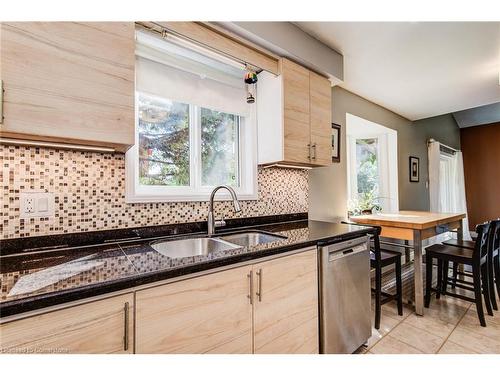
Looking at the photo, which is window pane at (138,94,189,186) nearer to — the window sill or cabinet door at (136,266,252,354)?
the window sill

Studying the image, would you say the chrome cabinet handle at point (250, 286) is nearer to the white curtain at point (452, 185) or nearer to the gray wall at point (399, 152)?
the gray wall at point (399, 152)

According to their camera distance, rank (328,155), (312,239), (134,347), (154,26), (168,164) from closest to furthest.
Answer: (134,347) → (154,26) → (312,239) → (168,164) → (328,155)

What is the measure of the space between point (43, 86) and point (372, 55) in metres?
2.39

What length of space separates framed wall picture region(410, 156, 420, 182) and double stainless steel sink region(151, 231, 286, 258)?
3.58 m

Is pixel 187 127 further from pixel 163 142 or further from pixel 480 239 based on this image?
pixel 480 239

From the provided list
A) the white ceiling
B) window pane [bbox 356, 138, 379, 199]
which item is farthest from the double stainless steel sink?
window pane [bbox 356, 138, 379, 199]

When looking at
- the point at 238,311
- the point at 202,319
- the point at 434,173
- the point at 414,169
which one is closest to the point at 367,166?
the point at 414,169

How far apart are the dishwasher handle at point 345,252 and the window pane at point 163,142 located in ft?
3.66

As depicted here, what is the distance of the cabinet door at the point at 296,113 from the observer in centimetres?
191

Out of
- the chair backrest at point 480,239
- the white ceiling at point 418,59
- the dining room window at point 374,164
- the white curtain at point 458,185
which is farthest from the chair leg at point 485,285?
the white curtain at point 458,185

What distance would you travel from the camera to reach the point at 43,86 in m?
1.01

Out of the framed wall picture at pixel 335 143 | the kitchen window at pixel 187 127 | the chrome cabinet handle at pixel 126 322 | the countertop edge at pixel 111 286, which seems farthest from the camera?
the framed wall picture at pixel 335 143
